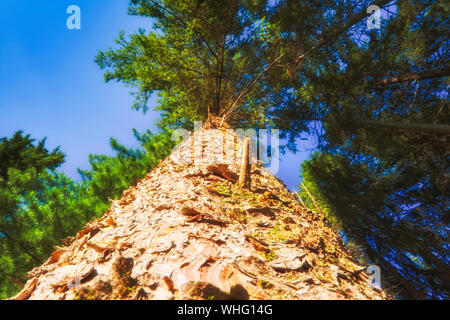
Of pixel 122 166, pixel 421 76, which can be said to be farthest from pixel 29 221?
pixel 421 76

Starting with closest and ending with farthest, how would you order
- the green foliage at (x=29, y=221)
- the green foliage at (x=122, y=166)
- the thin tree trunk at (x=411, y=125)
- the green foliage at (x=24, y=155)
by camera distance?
1. the green foliage at (x=29, y=221)
2. the thin tree trunk at (x=411, y=125)
3. the green foliage at (x=122, y=166)
4. the green foliage at (x=24, y=155)

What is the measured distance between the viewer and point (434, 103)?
14.8ft

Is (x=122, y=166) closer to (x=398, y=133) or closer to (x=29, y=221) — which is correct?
(x=29, y=221)

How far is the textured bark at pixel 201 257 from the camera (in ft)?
3.01

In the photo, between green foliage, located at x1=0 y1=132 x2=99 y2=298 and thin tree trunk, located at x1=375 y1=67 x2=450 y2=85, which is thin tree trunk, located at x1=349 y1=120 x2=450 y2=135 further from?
green foliage, located at x1=0 y1=132 x2=99 y2=298

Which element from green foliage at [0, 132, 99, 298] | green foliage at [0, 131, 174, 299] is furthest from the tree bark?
green foliage at [0, 132, 99, 298]

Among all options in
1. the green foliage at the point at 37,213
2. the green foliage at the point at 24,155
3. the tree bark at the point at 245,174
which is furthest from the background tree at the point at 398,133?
the green foliage at the point at 24,155

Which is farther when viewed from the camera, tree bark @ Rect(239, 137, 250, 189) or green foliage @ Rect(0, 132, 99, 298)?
green foliage @ Rect(0, 132, 99, 298)

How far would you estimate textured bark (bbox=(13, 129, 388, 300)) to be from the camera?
916 mm

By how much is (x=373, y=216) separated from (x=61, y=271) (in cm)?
744

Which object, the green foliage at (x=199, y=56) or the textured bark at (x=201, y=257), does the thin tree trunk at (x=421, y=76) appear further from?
the textured bark at (x=201, y=257)

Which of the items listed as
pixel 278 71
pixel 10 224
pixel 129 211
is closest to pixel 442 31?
pixel 278 71

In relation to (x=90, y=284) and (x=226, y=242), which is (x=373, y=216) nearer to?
(x=226, y=242)
